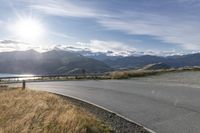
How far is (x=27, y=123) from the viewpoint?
31.2 ft

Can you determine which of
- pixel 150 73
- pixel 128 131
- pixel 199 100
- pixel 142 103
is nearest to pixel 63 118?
pixel 128 131

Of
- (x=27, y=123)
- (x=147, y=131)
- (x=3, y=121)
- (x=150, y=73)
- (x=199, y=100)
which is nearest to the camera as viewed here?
(x=147, y=131)

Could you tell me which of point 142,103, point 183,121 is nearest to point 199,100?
point 142,103

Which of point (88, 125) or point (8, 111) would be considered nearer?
point (88, 125)

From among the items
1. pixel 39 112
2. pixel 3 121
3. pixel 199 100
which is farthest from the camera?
pixel 199 100

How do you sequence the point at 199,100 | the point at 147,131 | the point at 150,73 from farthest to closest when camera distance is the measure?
the point at 150,73 < the point at 199,100 < the point at 147,131

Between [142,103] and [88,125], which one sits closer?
[88,125]

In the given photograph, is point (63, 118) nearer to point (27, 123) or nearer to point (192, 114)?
point (27, 123)

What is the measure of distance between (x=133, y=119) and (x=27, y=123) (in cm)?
370

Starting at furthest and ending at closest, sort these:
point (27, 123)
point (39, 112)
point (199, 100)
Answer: point (199, 100)
point (39, 112)
point (27, 123)

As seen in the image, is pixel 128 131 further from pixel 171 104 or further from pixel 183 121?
pixel 171 104

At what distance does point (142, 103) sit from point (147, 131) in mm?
5859

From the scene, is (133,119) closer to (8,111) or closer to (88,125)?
(88,125)

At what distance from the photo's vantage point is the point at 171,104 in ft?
45.0
